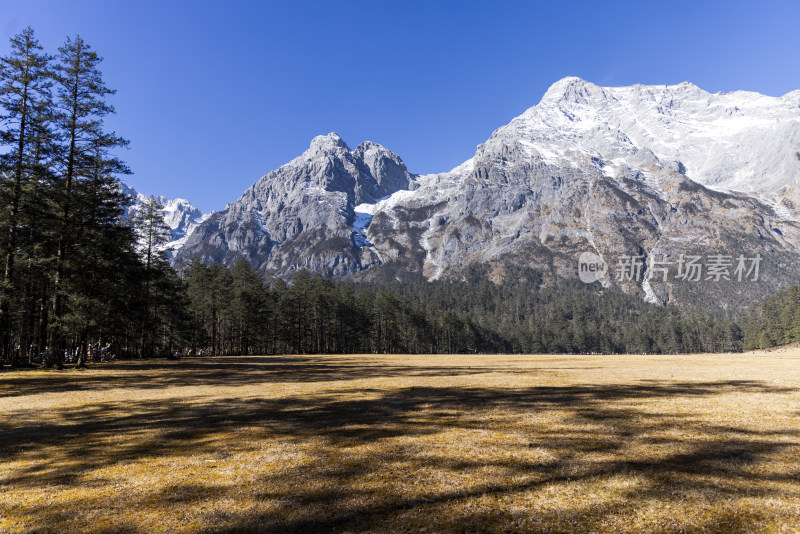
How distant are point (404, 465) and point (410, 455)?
0.68 metres

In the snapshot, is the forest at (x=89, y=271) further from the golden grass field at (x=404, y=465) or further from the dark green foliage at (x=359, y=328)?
the golden grass field at (x=404, y=465)

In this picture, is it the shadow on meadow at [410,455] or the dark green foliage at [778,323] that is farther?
the dark green foliage at [778,323]

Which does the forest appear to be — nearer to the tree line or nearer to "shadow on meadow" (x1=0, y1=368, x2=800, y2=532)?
the tree line

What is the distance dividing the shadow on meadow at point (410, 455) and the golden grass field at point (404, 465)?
42mm

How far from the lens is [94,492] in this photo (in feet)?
21.4

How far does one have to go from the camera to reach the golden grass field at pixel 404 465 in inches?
210

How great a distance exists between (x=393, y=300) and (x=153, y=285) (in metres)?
77.0

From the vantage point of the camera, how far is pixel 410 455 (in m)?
8.22

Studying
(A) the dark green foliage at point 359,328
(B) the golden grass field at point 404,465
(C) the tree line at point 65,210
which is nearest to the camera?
(B) the golden grass field at point 404,465

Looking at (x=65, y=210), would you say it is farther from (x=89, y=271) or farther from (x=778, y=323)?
(x=778, y=323)

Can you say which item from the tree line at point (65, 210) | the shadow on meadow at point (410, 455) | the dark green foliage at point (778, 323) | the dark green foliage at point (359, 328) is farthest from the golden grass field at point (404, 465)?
the dark green foliage at point (778, 323)

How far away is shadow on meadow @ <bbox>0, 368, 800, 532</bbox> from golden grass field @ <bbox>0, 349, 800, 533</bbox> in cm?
4

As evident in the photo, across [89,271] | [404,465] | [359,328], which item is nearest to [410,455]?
[404,465]

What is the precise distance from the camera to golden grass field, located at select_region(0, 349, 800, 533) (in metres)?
5.34
